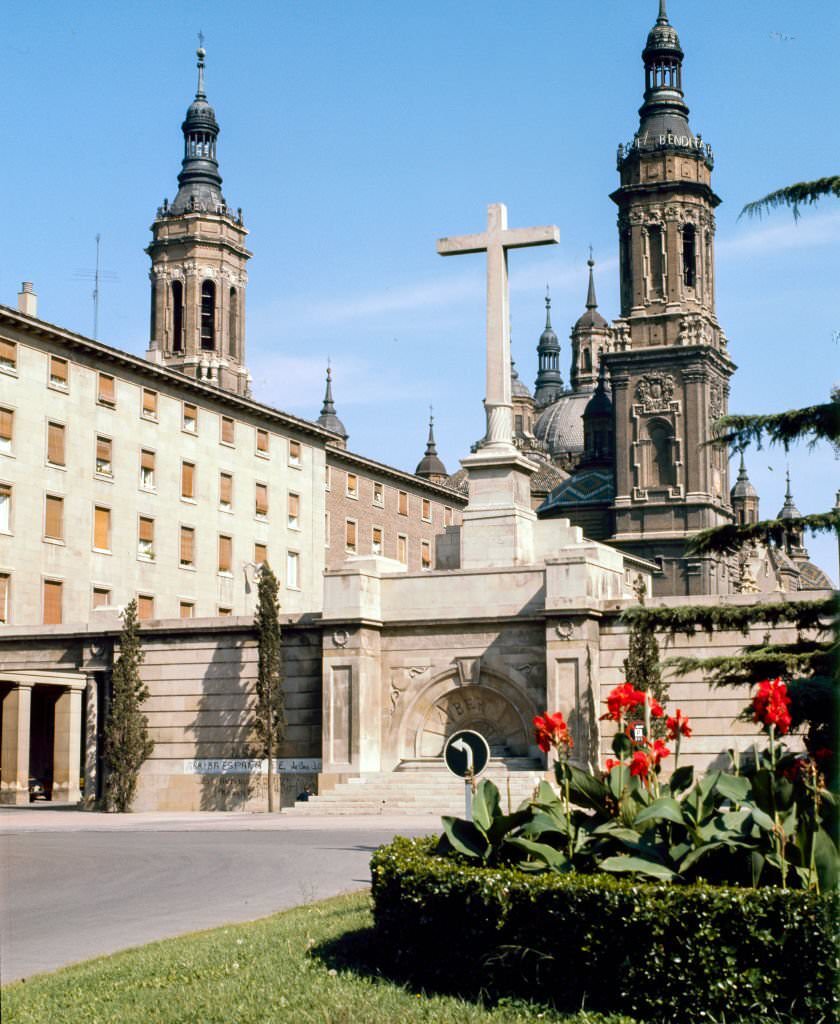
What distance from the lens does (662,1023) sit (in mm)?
9414

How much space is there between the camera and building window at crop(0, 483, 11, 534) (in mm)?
48688

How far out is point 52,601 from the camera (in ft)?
167

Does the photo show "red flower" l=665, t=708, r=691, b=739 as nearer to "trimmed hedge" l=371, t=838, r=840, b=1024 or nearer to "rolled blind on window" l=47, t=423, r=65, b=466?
"trimmed hedge" l=371, t=838, r=840, b=1024

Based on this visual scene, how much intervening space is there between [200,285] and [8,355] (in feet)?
164

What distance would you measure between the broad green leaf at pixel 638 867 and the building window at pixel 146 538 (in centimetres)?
4601

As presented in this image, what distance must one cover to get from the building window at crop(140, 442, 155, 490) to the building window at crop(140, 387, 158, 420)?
54.0 inches

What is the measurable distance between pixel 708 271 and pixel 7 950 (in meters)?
110

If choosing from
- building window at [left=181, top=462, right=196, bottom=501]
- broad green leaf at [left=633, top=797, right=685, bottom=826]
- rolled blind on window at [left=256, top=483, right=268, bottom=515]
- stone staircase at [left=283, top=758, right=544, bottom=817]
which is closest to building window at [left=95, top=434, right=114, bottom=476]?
building window at [left=181, top=462, right=196, bottom=501]

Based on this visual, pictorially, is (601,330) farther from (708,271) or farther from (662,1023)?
(662,1023)

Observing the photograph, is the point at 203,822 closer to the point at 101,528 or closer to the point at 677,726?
the point at 677,726

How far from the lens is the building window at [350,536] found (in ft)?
240

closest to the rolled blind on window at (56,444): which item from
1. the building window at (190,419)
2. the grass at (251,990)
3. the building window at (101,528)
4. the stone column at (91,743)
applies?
the building window at (101,528)

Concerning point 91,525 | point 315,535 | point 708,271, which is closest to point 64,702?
point 91,525

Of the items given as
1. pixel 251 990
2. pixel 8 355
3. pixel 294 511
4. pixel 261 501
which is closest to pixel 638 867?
pixel 251 990
